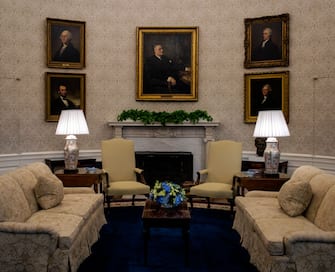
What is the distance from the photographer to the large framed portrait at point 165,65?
846cm

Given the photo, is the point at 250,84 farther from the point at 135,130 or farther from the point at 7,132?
the point at 7,132

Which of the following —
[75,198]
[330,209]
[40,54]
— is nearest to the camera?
[330,209]

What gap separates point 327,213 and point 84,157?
5545 millimetres

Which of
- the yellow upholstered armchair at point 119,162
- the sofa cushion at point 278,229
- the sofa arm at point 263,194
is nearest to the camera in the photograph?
the sofa cushion at point 278,229

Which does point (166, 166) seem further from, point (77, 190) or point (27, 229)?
point (27, 229)

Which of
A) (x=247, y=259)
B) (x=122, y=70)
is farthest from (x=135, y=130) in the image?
(x=247, y=259)

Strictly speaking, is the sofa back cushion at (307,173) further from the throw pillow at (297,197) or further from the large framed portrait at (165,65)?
the large framed portrait at (165,65)

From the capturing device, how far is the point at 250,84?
824 centimetres

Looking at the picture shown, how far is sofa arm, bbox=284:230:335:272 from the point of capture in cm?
327

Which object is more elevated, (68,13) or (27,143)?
(68,13)

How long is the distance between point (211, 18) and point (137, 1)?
1.57 m

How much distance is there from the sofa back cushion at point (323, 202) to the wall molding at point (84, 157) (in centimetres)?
317

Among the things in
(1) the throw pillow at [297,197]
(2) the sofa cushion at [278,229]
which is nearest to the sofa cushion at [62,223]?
(2) the sofa cushion at [278,229]

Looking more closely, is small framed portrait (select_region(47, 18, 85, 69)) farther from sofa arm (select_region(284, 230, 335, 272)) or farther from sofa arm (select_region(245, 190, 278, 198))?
sofa arm (select_region(284, 230, 335, 272))
